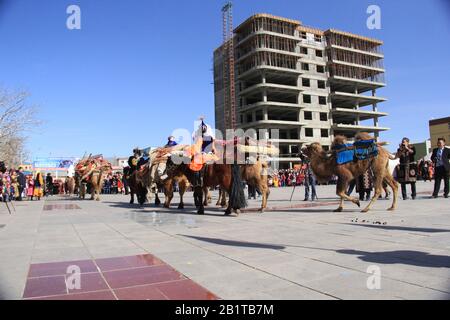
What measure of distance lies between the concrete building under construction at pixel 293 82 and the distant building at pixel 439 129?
10.8 meters

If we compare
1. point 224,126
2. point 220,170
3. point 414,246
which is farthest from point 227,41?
point 414,246

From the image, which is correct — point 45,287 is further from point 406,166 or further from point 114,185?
point 114,185

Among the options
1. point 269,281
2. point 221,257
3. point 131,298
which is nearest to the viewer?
point 131,298

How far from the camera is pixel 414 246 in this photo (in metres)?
5.14

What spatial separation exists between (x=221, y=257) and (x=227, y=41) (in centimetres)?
8027

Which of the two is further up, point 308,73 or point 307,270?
point 308,73

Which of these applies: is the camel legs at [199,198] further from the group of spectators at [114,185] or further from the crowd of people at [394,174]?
the group of spectators at [114,185]

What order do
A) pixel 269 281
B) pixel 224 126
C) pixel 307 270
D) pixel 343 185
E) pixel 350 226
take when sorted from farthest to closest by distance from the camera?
1. pixel 224 126
2. pixel 343 185
3. pixel 350 226
4. pixel 307 270
5. pixel 269 281

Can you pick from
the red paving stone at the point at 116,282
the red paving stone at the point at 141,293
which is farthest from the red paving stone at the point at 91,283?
the red paving stone at the point at 141,293

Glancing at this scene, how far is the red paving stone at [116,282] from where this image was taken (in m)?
3.43

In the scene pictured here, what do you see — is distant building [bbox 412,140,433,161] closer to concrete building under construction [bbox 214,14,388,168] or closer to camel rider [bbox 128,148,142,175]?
concrete building under construction [bbox 214,14,388,168]
